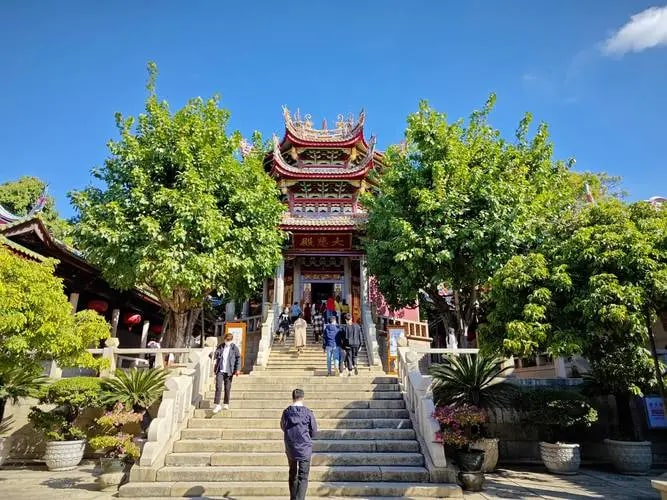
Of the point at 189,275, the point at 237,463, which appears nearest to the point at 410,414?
the point at 237,463

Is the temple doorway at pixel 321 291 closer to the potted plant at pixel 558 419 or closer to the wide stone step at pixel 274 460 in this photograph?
the potted plant at pixel 558 419

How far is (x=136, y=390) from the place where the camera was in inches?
323

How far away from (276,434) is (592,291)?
19.1 ft

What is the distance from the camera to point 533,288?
268 inches

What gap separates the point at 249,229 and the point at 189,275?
2.39 metres

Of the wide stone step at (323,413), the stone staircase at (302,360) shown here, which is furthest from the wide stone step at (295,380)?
the stone staircase at (302,360)

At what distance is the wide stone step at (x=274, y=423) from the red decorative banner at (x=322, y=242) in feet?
32.4

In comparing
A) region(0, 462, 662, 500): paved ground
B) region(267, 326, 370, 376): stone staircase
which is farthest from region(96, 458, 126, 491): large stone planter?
region(267, 326, 370, 376): stone staircase

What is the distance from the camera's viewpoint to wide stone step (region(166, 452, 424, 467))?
6875mm

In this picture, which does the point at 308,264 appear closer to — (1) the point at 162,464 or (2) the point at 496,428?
(2) the point at 496,428

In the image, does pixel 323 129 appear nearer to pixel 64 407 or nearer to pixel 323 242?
pixel 323 242

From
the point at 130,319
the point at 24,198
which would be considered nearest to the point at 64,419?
the point at 130,319

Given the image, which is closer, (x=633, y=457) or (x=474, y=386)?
(x=633, y=457)

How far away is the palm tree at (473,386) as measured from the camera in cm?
819
